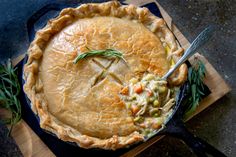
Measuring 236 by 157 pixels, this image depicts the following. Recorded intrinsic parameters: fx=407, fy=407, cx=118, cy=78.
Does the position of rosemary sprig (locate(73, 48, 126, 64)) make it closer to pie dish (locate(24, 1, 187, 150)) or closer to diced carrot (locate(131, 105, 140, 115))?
pie dish (locate(24, 1, 187, 150))

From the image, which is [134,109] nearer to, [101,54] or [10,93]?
[101,54]

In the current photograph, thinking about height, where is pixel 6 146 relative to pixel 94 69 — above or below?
below

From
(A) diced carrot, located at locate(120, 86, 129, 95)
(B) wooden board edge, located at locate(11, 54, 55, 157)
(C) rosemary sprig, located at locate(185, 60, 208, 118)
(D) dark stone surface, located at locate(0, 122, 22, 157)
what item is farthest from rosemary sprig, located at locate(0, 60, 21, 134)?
(C) rosemary sprig, located at locate(185, 60, 208, 118)

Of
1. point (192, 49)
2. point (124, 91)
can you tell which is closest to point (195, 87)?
point (192, 49)

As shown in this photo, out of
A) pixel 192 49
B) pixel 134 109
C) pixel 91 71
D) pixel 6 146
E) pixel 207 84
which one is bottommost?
pixel 6 146

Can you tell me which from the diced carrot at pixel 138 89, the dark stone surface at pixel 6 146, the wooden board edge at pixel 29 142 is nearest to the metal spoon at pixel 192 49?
Answer: the diced carrot at pixel 138 89

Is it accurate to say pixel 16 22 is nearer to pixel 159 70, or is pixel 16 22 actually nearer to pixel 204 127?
pixel 159 70

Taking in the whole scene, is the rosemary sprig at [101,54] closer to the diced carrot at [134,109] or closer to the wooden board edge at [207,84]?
the diced carrot at [134,109]

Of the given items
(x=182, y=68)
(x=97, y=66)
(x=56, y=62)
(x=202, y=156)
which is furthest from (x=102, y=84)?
(x=202, y=156)
